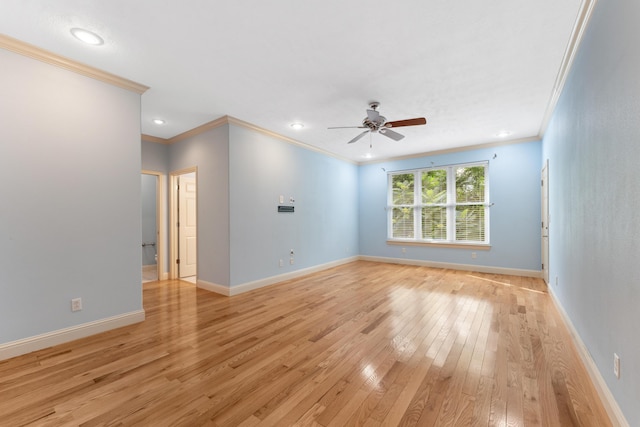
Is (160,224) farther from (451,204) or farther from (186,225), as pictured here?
(451,204)

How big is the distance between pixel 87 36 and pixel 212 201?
252cm

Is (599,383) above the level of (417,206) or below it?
below

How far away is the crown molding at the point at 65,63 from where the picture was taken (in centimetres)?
235

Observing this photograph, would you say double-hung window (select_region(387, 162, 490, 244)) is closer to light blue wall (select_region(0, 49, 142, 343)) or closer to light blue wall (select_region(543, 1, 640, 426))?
light blue wall (select_region(543, 1, 640, 426))

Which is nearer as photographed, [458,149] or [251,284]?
[251,284]

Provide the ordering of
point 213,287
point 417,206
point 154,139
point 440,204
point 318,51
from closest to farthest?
point 318,51
point 213,287
point 154,139
point 440,204
point 417,206

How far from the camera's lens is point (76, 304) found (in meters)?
2.69

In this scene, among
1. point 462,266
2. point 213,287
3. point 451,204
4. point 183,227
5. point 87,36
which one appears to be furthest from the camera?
point 451,204

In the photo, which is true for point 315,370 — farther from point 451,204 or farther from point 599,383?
point 451,204

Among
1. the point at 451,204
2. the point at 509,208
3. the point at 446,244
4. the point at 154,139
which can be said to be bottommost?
the point at 446,244

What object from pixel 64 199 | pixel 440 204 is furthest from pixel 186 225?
pixel 440 204

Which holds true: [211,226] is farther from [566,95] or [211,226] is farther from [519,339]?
[566,95]

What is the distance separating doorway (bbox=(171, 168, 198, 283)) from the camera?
534 centimetres

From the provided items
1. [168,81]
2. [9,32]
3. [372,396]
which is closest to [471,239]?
[372,396]
